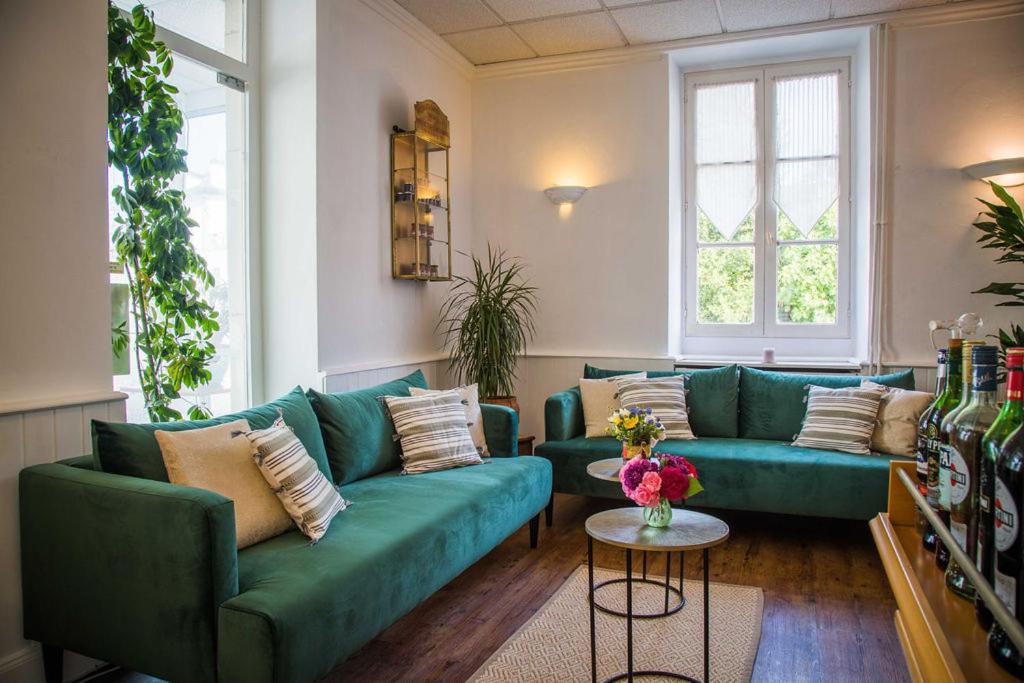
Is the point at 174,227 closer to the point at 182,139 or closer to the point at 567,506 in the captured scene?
the point at 182,139

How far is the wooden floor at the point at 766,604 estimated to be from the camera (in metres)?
2.49

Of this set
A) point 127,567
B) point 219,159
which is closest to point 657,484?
point 127,567

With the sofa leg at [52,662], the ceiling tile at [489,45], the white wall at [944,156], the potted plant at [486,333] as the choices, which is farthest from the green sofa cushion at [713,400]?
the sofa leg at [52,662]

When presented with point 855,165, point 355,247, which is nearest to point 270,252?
point 355,247

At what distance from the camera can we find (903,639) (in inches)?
38.7

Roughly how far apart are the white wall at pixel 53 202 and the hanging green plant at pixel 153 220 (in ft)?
1.15

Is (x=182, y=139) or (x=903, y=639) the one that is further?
(x=182, y=139)

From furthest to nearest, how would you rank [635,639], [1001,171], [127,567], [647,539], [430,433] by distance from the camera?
[1001,171]
[430,433]
[635,639]
[647,539]
[127,567]

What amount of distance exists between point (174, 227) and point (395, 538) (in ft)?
5.96

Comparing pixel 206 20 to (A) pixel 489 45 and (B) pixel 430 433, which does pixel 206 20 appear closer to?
(A) pixel 489 45

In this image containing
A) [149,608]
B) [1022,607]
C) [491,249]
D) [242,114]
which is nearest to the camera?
[1022,607]

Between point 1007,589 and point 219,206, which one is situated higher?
point 219,206

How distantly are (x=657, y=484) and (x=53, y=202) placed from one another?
2237 millimetres

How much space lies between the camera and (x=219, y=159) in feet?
11.6
